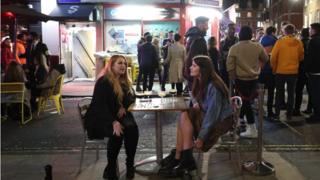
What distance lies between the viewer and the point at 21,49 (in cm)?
1332

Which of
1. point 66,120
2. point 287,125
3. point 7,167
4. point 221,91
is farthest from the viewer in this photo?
point 66,120

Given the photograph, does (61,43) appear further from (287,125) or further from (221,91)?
Answer: (221,91)

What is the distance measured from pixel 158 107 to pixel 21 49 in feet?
27.1

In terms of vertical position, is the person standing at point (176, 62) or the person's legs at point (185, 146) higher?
the person standing at point (176, 62)

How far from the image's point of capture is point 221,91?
5.77 meters

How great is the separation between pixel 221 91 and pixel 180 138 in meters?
0.71

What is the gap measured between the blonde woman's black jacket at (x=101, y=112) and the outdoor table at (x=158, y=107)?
0.86ft

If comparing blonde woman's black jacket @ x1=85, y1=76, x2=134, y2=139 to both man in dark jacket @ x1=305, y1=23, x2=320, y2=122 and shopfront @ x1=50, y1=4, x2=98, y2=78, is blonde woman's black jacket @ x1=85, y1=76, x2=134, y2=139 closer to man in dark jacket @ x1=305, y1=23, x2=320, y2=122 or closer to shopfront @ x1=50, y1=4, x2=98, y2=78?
man in dark jacket @ x1=305, y1=23, x2=320, y2=122

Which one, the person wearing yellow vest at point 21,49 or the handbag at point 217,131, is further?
the person wearing yellow vest at point 21,49

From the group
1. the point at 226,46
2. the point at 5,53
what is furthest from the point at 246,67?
the point at 5,53

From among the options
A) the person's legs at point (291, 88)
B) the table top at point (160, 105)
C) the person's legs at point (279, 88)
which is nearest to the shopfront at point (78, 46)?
the person's legs at point (279, 88)

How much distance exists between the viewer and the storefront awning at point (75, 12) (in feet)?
59.3

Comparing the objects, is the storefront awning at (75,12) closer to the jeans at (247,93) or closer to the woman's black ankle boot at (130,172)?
the jeans at (247,93)

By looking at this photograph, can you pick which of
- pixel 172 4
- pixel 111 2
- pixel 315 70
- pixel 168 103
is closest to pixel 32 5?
pixel 111 2
